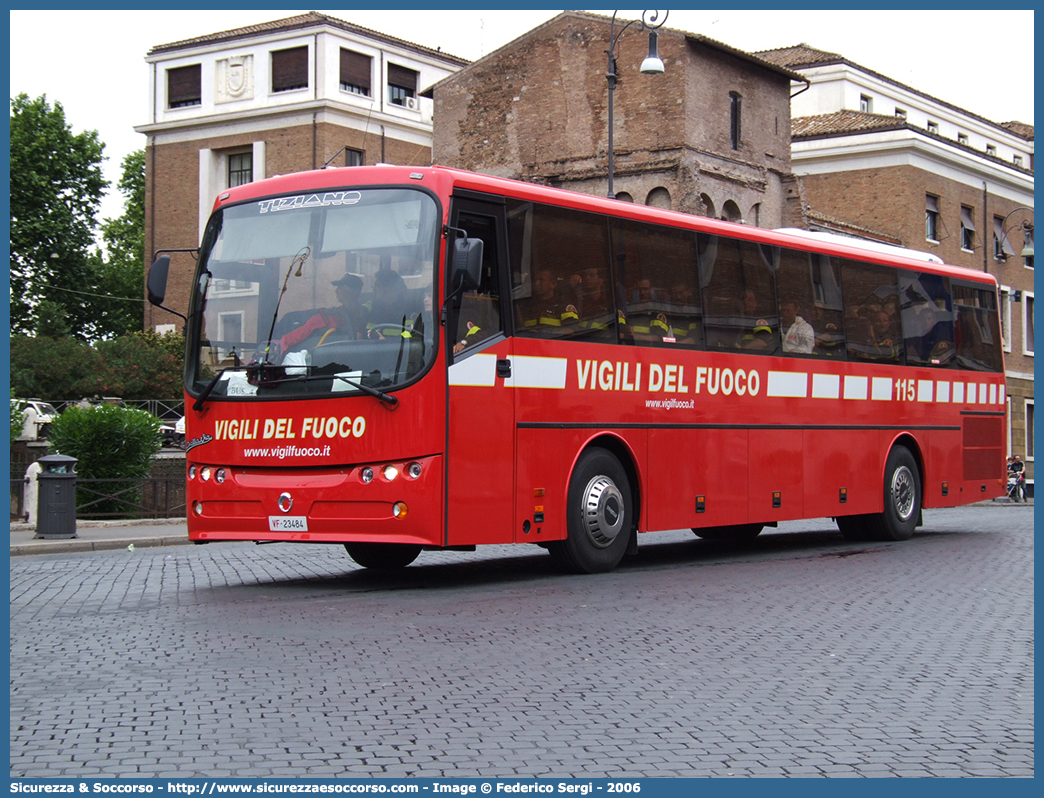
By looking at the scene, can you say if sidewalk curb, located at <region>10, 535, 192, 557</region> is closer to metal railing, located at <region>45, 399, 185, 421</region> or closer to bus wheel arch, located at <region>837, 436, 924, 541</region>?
bus wheel arch, located at <region>837, 436, 924, 541</region>

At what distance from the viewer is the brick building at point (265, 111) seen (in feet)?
189

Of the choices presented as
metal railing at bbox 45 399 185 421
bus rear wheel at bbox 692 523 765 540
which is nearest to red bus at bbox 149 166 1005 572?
bus rear wheel at bbox 692 523 765 540

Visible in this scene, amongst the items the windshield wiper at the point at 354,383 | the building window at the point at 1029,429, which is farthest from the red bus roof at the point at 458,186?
the building window at the point at 1029,429

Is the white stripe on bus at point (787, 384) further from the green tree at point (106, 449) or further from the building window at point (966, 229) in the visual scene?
the building window at point (966, 229)

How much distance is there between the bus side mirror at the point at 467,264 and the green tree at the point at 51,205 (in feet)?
182

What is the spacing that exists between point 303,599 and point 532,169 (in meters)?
34.1

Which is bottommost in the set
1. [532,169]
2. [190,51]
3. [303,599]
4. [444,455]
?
[303,599]

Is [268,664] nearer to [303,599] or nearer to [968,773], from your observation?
[303,599]

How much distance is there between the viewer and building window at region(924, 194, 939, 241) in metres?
52.7

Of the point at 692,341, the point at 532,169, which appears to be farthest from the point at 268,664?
the point at 532,169

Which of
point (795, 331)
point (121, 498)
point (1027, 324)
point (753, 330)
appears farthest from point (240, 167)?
point (753, 330)

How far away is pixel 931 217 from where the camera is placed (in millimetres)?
53219

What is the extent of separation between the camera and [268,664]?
7613 millimetres

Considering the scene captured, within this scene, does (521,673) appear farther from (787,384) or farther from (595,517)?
(787,384)
